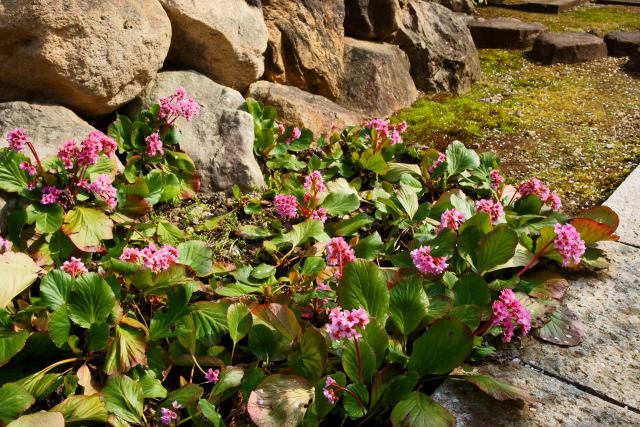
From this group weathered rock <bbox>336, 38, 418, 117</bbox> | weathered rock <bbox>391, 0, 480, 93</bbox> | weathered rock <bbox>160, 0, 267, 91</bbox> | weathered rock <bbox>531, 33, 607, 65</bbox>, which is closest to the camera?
weathered rock <bbox>160, 0, 267, 91</bbox>

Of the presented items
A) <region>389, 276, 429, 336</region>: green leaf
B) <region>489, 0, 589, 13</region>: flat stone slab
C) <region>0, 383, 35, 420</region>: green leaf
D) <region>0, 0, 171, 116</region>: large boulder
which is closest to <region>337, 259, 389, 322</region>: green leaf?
<region>389, 276, 429, 336</region>: green leaf

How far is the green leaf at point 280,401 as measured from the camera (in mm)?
1790

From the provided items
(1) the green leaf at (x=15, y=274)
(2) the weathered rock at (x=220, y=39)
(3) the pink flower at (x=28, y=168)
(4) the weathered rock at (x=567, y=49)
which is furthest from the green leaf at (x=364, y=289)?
(4) the weathered rock at (x=567, y=49)

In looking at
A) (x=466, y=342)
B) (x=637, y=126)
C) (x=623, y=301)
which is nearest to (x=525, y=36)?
(x=637, y=126)

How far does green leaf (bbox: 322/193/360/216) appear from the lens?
2814mm

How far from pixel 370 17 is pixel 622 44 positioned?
9.04ft

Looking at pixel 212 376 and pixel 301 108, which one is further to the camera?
pixel 301 108

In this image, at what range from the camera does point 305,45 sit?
3977mm

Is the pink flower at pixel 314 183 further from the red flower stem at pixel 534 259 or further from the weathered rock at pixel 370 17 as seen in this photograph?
the weathered rock at pixel 370 17

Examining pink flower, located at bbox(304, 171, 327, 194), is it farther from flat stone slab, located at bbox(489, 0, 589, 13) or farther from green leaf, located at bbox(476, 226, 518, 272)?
flat stone slab, located at bbox(489, 0, 589, 13)

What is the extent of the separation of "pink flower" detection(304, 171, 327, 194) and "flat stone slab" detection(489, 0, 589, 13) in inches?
233

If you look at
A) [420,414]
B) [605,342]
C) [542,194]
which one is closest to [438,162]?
[542,194]

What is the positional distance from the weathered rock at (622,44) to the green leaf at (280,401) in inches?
206

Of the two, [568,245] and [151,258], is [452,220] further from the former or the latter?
[151,258]
